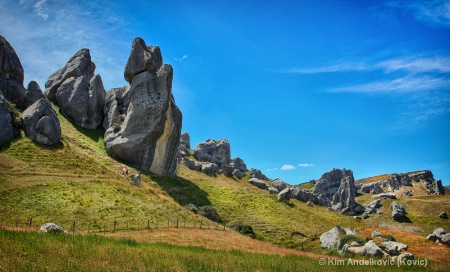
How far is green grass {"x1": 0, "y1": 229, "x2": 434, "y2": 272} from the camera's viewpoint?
15.2m

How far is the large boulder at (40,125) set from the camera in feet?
187

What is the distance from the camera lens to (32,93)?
68750mm

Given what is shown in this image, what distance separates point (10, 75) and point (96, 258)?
6312 centimetres

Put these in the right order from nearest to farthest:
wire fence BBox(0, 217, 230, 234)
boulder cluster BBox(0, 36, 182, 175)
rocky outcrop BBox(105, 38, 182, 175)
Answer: wire fence BBox(0, 217, 230, 234) < boulder cluster BBox(0, 36, 182, 175) < rocky outcrop BBox(105, 38, 182, 175)

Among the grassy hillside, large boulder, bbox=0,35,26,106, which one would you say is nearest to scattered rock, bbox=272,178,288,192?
the grassy hillside

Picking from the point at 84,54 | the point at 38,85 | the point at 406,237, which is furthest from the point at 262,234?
the point at 84,54

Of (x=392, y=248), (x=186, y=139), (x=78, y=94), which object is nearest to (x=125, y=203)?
(x=392, y=248)

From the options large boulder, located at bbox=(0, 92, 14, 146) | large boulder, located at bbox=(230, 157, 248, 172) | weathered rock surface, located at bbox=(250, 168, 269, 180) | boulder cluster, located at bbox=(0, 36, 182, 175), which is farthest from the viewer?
large boulder, located at bbox=(230, 157, 248, 172)

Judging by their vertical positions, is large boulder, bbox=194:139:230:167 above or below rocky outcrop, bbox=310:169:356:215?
above

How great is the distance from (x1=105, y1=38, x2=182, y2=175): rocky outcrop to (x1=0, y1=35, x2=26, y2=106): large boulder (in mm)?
18580

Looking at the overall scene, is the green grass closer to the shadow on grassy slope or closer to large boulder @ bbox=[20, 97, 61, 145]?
the shadow on grassy slope

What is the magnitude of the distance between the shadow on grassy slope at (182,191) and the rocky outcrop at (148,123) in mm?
3181

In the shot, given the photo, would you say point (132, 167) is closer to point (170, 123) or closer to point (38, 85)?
point (170, 123)

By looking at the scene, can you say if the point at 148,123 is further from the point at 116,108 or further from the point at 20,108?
the point at 20,108
